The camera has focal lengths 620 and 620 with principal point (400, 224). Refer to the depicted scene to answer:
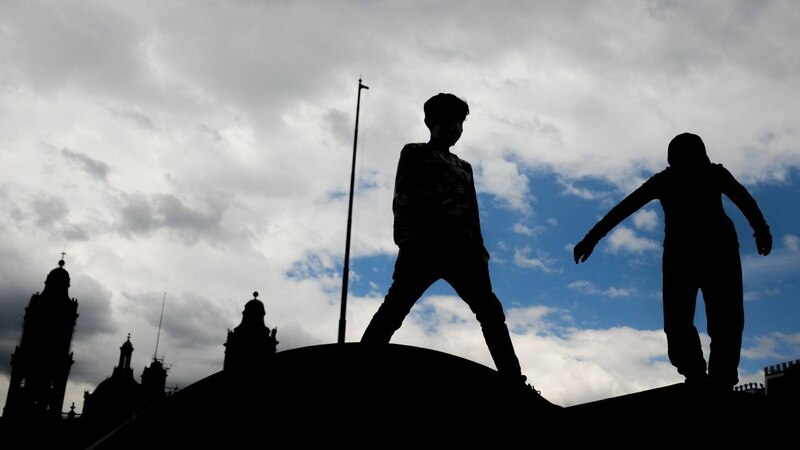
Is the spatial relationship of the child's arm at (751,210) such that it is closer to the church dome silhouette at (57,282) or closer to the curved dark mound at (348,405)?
the curved dark mound at (348,405)

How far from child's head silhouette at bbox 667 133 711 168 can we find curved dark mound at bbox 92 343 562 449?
205 cm

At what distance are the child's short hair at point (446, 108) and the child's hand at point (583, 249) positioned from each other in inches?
47.5

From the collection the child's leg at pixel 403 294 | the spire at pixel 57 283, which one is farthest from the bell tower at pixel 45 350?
the child's leg at pixel 403 294

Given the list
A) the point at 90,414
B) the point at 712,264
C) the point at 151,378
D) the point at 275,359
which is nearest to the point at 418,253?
the point at 275,359

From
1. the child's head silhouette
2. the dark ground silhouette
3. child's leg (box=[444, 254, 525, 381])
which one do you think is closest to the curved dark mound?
the dark ground silhouette

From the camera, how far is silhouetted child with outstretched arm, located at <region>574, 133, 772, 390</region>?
12.5 feet

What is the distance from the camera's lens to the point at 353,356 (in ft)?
10.3

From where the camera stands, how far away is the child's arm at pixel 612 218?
4230 mm

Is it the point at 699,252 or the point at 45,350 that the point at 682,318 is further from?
the point at 45,350

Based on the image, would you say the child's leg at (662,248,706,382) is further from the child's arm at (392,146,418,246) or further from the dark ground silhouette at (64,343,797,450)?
the child's arm at (392,146,418,246)

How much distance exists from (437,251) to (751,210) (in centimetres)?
208

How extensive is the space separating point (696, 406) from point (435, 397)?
4.10 ft

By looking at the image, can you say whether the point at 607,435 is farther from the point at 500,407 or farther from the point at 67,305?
the point at 67,305

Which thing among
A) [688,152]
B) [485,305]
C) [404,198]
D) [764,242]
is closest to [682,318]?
[764,242]
